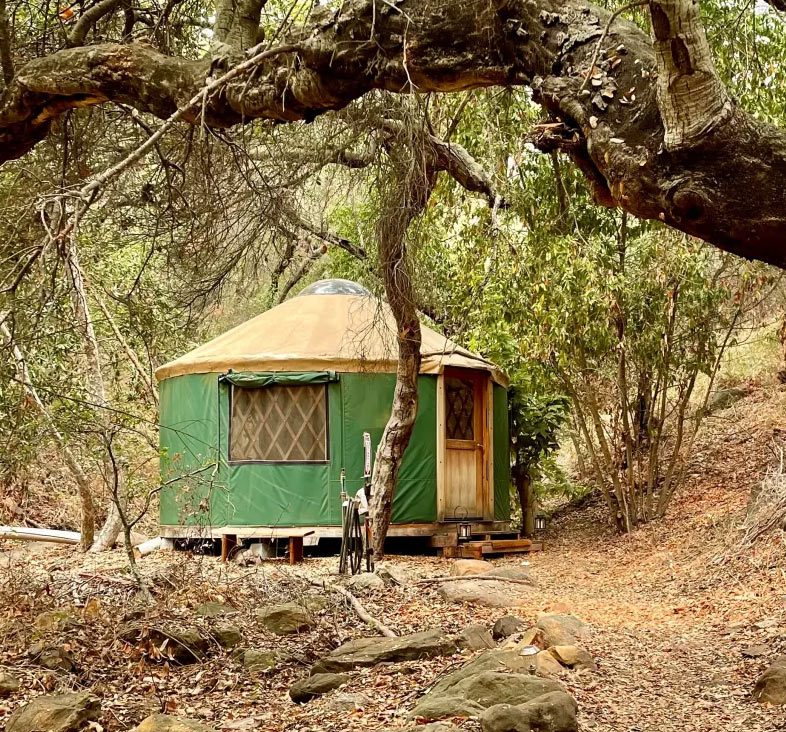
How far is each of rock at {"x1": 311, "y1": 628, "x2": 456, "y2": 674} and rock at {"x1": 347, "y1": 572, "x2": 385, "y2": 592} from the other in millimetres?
1832

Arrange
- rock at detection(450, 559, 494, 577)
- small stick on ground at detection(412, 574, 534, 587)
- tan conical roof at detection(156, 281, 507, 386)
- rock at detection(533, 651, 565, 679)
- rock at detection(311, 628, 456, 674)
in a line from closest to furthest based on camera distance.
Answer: rock at detection(533, 651, 565, 679)
rock at detection(311, 628, 456, 674)
small stick on ground at detection(412, 574, 534, 587)
rock at detection(450, 559, 494, 577)
tan conical roof at detection(156, 281, 507, 386)

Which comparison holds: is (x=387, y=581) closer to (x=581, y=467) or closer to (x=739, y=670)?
(x=739, y=670)

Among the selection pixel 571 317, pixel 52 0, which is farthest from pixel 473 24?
pixel 571 317

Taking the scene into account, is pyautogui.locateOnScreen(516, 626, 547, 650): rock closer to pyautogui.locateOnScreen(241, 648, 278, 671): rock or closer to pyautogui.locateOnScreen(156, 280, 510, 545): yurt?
pyautogui.locateOnScreen(241, 648, 278, 671): rock

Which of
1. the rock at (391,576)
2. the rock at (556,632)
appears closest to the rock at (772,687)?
the rock at (556,632)

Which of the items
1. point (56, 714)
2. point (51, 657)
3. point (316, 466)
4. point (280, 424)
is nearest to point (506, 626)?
point (51, 657)

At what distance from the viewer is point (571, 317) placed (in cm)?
802

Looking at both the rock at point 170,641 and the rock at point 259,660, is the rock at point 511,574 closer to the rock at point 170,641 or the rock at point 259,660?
the rock at point 259,660

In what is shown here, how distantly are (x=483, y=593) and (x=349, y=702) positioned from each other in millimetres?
2538

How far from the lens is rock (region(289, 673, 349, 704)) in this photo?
3822 mm

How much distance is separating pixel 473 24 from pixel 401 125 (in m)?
2.14

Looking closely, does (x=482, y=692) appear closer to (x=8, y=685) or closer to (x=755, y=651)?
(x=755, y=651)

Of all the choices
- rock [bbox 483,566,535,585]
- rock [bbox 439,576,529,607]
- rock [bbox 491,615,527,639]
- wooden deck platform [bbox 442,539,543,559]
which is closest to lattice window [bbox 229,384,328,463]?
wooden deck platform [bbox 442,539,543,559]

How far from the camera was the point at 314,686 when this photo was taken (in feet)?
12.6
